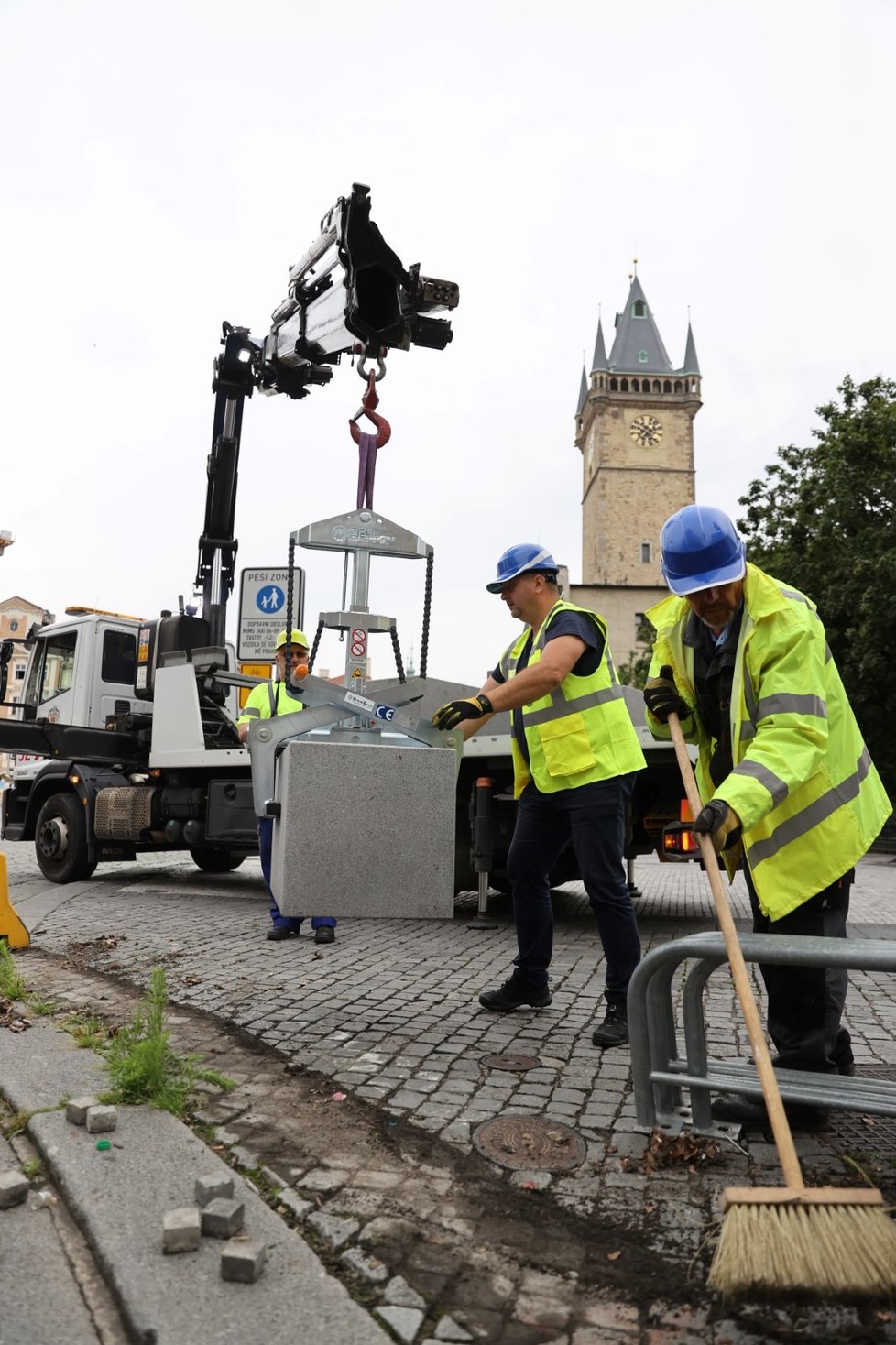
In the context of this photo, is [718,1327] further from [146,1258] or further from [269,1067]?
[269,1067]

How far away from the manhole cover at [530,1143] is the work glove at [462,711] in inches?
57.0

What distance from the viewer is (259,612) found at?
903 cm

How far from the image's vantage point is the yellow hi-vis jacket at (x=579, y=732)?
396cm

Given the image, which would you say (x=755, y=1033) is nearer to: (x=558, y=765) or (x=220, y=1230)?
(x=220, y=1230)

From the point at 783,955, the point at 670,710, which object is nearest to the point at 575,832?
the point at 670,710

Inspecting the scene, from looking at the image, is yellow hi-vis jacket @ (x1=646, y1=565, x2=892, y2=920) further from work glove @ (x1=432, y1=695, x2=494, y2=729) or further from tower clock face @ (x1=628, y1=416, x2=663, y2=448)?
tower clock face @ (x1=628, y1=416, x2=663, y2=448)

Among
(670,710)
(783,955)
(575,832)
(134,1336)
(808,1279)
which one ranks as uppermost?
(670,710)

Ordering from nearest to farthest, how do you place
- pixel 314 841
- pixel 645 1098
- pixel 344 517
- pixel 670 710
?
pixel 645 1098
pixel 670 710
pixel 314 841
pixel 344 517

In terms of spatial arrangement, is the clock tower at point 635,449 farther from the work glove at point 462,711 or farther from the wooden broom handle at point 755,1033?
the wooden broom handle at point 755,1033

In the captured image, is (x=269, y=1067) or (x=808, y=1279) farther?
(x=269, y=1067)

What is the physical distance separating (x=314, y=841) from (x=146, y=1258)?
2.00 meters

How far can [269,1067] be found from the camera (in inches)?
135

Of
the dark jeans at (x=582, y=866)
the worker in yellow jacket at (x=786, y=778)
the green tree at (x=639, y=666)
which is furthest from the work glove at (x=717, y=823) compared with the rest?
the green tree at (x=639, y=666)

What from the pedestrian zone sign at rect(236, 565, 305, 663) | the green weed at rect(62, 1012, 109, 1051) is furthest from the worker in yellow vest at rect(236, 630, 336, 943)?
the pedestrian zone sign at rect(236, 565, 305, 663)
